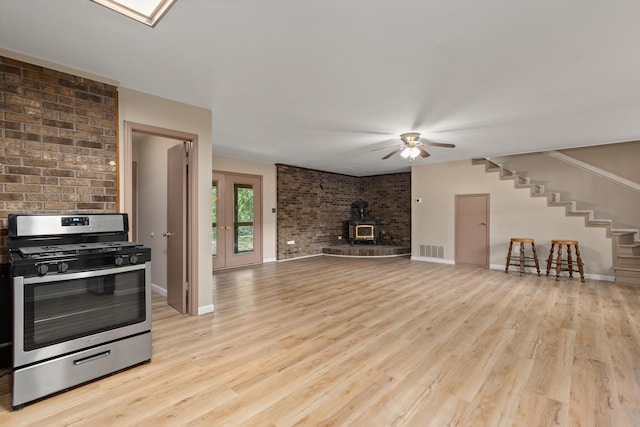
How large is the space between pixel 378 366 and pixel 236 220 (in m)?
5.07

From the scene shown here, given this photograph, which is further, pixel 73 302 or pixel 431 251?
pixel 431 251

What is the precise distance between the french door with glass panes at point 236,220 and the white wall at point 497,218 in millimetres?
4026

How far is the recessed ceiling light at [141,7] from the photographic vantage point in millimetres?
1534

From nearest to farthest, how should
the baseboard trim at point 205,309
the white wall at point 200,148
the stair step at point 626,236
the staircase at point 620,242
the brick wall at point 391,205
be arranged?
the white wall at point 200,148 → the baseboard trim at point 205,309 → the staircase at point 620,242 → the stair step at point 626,236 → the brick wall at point 391,205

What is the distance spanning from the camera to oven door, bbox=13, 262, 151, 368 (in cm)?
182

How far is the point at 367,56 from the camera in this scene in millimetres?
2359

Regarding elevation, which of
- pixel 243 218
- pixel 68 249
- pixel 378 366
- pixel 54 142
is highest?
pixel 54 142

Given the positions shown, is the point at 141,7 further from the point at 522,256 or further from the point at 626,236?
the point at 626,236

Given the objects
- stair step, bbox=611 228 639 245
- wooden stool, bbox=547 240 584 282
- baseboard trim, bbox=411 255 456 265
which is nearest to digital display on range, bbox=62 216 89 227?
baseboard trim, bbox=411 255 456 265

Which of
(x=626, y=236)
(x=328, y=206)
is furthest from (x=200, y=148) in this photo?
(x=626, y=236)

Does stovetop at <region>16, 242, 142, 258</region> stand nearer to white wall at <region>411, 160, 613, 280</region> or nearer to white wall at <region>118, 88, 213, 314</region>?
white wall at <region>118, 88, 213, 314</region>

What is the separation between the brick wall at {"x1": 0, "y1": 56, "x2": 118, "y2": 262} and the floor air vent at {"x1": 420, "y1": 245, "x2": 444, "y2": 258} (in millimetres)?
6708

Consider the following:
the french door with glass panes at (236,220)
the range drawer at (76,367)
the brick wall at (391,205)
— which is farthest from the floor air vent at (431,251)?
the range drawer at (76,367)

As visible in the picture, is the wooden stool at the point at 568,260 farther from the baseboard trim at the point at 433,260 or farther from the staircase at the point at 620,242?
the baseboard trim at the point at 433,260
